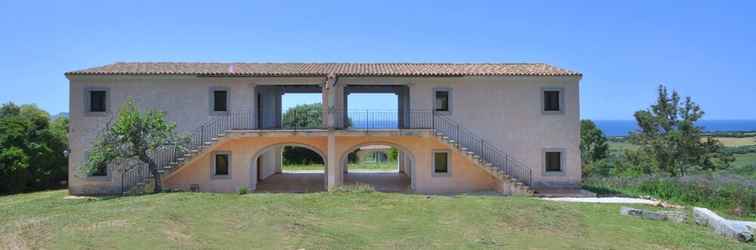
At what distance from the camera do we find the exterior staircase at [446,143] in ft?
63.9

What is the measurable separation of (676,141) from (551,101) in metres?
13.8

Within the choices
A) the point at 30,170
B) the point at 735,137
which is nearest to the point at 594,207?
the point at 30,170

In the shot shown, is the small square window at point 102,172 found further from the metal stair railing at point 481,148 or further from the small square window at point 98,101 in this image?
the metal stair railing at point 481,148

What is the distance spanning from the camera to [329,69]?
72.0 feet

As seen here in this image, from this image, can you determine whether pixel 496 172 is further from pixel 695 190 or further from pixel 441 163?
pixel 695 190

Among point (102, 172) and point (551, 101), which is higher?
point (551, 101)

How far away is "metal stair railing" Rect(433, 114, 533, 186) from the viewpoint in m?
21.1

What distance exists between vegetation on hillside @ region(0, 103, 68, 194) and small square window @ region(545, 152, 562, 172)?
21930 millimetres

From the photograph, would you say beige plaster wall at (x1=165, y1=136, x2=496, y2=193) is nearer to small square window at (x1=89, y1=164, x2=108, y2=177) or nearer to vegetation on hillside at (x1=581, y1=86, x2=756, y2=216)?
small square window at (x1=89, y1=164, x2=108, y2=177)

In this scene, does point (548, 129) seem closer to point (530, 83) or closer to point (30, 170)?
point (530, 83)

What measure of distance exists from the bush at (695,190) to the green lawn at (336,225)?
4.65 metres

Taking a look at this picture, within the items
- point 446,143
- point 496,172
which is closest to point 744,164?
point 496,172

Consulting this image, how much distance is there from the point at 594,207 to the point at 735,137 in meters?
88.8

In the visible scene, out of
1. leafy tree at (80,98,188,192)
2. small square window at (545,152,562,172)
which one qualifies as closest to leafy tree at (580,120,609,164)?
small square window at (545,152,562,172)
